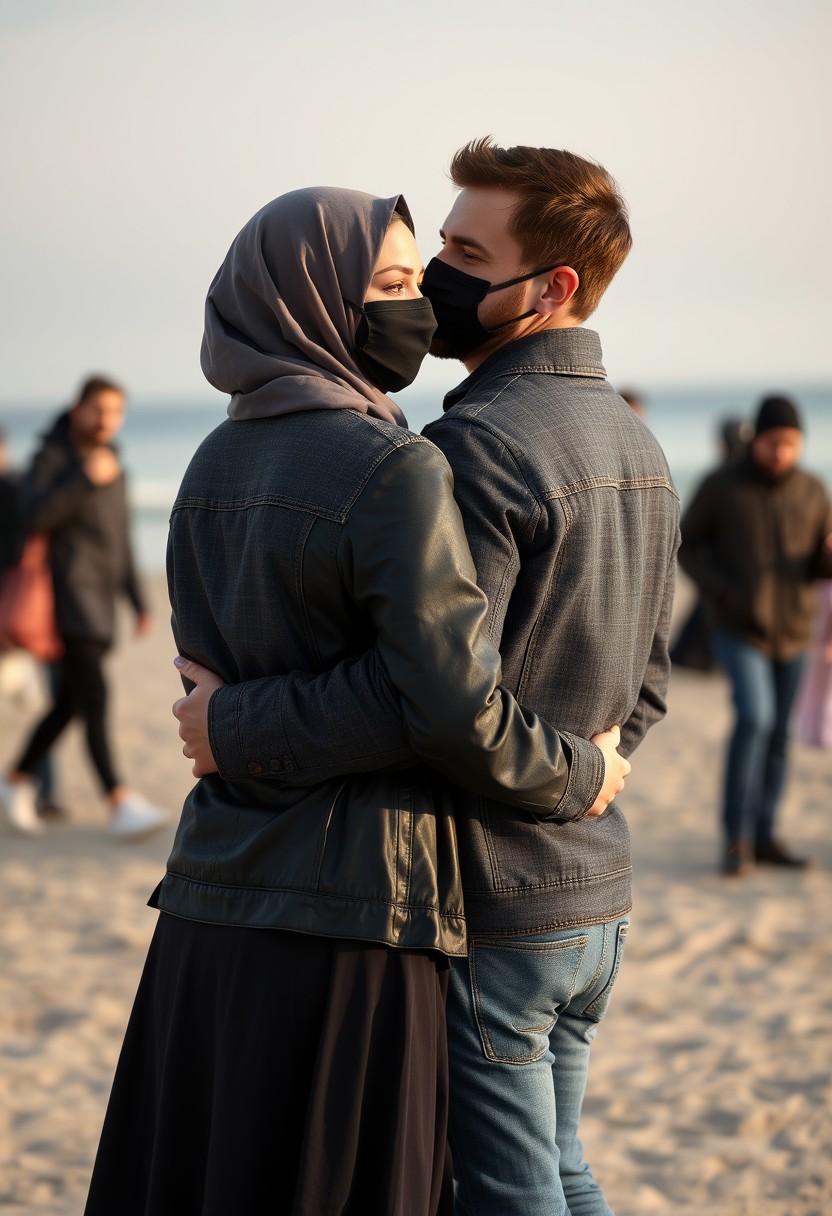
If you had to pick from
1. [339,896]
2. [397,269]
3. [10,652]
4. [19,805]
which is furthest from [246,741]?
[10,652]

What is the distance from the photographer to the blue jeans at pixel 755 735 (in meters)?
6.22

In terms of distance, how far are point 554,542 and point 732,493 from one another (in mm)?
4344

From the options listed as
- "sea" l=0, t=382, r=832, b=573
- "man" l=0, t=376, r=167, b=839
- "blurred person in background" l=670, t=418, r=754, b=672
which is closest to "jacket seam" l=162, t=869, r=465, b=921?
"man" l=0, t=376, r=167, b=839

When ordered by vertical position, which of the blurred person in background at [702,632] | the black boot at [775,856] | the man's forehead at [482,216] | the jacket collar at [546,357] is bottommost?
the black boot at [775,856]

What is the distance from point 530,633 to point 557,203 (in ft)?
2.30

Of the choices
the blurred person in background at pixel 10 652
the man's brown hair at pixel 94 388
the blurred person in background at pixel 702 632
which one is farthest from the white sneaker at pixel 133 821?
the blurred person in background at pixel 702 632

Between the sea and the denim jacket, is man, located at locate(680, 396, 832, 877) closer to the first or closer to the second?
the denim jacket

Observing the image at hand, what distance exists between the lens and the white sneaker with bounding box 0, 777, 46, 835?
6.82 meters

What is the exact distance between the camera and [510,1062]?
7.08 ft

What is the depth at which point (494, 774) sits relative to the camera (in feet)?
6.41

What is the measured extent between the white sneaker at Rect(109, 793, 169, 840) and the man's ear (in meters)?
4.92

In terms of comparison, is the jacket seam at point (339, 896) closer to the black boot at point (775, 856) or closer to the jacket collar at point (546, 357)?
the jacket collar at point (546, 357)

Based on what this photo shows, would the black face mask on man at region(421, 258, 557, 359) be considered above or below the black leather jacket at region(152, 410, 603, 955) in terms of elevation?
above

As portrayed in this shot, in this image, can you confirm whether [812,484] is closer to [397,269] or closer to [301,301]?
[397,269]
